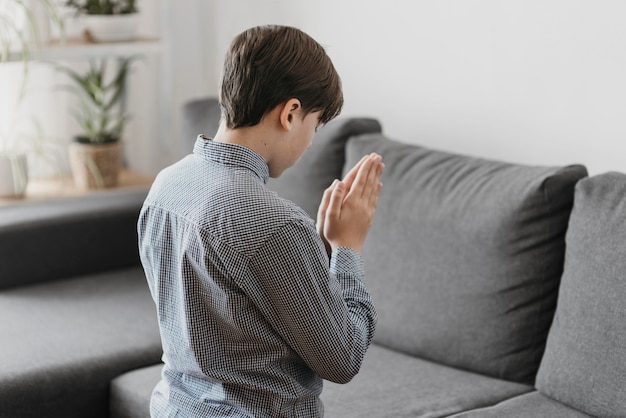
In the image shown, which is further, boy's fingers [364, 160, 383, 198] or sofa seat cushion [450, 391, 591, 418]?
sofa seat cushion [450, 391, 591, 418]

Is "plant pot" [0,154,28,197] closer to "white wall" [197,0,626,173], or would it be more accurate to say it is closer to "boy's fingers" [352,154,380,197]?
"white wall" [197,0,626,173]

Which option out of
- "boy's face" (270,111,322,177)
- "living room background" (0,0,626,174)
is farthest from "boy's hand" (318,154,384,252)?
"living room background" (0,0,626,174)

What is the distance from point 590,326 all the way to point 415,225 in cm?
51

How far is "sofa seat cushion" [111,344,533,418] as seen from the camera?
74.4 inches

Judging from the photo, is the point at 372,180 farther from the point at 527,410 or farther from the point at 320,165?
the point at 320,165

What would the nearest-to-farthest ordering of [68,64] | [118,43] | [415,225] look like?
[415,225] → [118,43] → [68,64]

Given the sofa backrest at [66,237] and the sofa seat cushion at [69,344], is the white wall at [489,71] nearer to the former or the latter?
the sofa backrest at [66,237]

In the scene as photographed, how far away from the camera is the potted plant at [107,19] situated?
10.2 feet

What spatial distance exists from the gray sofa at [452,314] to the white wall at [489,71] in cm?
19

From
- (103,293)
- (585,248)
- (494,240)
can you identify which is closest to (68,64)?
(103,293)

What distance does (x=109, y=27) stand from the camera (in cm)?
310

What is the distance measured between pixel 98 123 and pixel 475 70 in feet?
5.09

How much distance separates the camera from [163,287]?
145 centimetres

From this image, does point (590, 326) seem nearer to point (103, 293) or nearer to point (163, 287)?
point (163, 287)
